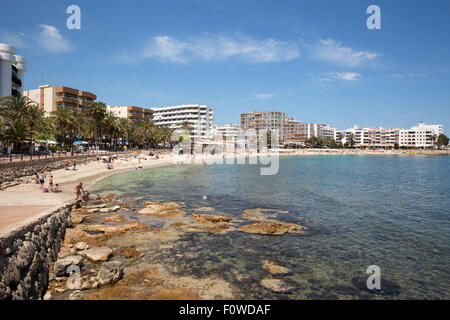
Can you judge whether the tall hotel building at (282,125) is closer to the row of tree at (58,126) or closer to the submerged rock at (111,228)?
the row of tree at (58,126)

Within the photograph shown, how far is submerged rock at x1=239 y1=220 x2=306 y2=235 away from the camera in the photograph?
1489 centimetres

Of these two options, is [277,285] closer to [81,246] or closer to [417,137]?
[81,246]

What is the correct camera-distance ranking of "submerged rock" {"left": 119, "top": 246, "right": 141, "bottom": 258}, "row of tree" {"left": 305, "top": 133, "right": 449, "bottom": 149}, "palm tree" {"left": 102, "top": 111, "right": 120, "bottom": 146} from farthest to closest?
1. "row of tree" {"left": 305, "top": 133, "right": 449, "bottom": 149}
2. "palm tree" {"left": 102, "top": 111, "right": 120, "bottom": 146}
3. "submerged rock" {"left": 119, "top": 246, "right": 141, "bottom": 258}

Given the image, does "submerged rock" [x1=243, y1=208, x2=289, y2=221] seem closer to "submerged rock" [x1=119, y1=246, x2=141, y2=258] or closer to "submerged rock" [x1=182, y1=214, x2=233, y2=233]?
"submerged rock" [x1=182, y1=214, x2=233, y2=233]

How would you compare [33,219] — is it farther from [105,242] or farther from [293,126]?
[293,126]

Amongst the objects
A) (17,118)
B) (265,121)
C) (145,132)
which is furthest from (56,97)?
(265,121)

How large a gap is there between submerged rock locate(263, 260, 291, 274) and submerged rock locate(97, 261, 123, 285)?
5.37 m

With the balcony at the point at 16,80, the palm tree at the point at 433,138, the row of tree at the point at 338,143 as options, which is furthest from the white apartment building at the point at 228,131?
the palm tree at the point at 433,138

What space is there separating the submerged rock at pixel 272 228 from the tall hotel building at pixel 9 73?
204 feet

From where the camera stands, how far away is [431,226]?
17.1m

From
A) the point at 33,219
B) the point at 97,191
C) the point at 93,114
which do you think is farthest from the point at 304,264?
the point at 93,114

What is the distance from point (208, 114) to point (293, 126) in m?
73.5

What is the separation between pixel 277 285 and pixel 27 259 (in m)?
8.20

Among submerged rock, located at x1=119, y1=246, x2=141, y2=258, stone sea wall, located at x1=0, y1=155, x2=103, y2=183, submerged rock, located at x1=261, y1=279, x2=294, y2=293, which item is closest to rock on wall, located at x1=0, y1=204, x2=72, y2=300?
submerged rock, located at x1=119, y1=246, x2=141, y2=258
